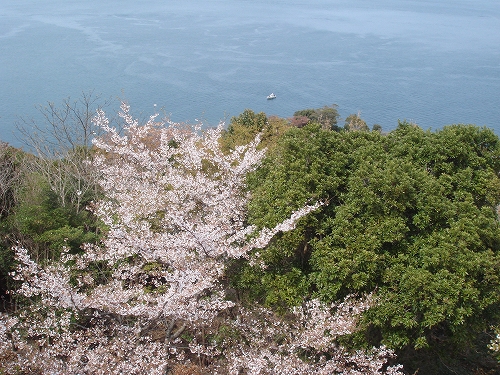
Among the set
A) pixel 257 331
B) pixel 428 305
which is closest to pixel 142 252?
pixel 257 331

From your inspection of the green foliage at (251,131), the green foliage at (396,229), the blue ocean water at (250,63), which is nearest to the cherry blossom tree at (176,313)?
the green foliage at (396,229)

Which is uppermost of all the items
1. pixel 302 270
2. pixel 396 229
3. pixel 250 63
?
pixel 250 63

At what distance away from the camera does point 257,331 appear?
641 centimetres

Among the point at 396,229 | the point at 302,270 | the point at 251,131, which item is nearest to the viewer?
the point at 396,229

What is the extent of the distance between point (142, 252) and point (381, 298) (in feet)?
11.8

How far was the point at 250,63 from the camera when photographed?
4391cm

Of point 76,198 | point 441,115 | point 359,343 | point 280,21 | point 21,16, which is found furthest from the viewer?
point 280,21

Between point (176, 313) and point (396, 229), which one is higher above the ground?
point (396, 229)

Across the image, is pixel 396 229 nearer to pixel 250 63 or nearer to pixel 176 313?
pixel 176 313

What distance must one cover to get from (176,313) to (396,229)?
3.31 meters

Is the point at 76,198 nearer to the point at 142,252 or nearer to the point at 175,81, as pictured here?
the point at 142,252

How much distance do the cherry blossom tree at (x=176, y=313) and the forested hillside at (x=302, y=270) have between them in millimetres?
31

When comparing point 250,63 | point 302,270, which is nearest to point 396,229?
point 302,270

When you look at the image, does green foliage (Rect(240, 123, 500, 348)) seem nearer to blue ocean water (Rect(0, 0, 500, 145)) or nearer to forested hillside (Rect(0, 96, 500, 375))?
forested hillside (Rect(0, 96, 500, 375))
